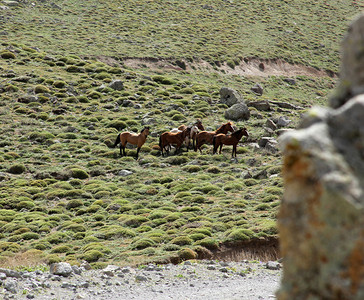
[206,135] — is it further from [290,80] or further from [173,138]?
[290,80]

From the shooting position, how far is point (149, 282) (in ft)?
42.0

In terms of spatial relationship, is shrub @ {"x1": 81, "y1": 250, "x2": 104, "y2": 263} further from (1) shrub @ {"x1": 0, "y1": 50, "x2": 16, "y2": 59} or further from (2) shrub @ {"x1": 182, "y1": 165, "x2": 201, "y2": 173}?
(1) shrub @ {"x1": 0, "y1": 50, "x2": 16, "y2": 59}

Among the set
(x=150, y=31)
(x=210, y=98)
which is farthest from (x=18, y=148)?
(x=150, y=31)

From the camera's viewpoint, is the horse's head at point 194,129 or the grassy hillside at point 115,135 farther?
the horse's head at point 194,129

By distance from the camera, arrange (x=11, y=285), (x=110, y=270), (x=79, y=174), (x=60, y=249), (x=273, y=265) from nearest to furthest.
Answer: (x=11, y=285), (x=110, y=270), (x=273, y=265), (x=60, y=249), (x=79, y=174)

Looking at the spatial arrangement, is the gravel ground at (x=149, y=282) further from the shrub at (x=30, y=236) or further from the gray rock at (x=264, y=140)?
the gray rock at (x=264, y=140)

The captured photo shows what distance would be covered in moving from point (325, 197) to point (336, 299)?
68cm

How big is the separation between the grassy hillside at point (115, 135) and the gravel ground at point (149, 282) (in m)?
1.61

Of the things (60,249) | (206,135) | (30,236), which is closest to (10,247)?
(30,236)

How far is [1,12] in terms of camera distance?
239 feet

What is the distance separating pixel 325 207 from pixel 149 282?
35.9ft

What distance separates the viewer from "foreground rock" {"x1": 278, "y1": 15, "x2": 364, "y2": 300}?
8.70 ft

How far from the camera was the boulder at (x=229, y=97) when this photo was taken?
4483 centimetres

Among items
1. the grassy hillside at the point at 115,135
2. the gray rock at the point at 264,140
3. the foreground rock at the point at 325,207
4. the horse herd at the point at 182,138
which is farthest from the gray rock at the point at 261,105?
the foreground rock at the point at 325,207
